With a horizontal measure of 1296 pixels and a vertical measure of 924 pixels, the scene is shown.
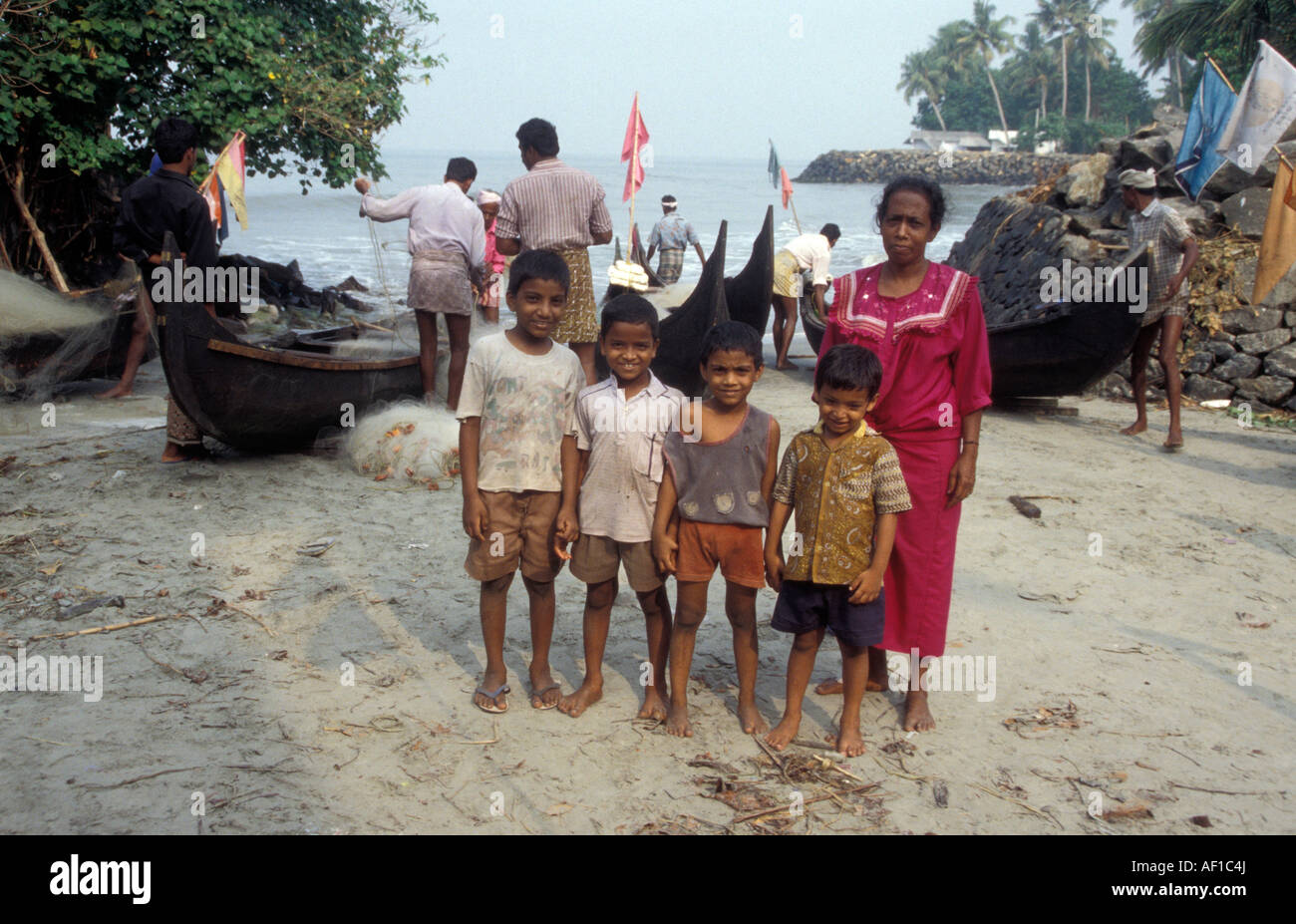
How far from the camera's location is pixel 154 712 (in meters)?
3.21

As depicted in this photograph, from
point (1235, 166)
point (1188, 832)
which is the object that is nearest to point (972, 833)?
point (1188, 832)

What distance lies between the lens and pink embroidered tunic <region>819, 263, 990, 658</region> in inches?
124

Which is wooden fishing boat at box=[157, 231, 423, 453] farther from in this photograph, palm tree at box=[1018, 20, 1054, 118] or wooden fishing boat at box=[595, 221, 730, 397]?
palm tree at box=[1018, 20, 1054, 118]

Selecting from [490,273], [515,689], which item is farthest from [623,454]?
[490,273]

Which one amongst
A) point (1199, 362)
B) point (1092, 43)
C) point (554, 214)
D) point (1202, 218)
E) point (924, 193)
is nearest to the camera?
point (924, 193)

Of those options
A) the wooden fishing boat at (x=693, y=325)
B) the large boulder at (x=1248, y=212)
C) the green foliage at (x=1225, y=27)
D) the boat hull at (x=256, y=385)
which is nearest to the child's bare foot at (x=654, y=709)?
the boat hull at (x=256, y=385)

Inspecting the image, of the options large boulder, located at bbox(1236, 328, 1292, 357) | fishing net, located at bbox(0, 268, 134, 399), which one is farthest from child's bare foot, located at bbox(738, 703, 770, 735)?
large boulder, located at bbox(1236, 328, 1292, 357)

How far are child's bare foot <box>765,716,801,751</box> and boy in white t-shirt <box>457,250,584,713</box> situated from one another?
0.89 m

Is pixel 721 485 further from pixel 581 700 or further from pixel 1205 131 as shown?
pixel 1205 131

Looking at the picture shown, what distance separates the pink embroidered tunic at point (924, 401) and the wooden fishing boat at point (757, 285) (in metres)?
6.04

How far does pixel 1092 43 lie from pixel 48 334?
70.6 metres

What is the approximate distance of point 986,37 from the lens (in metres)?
72.1

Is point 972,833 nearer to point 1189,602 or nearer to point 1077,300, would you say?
point 1189,602

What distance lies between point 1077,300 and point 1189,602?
402 centimetres
